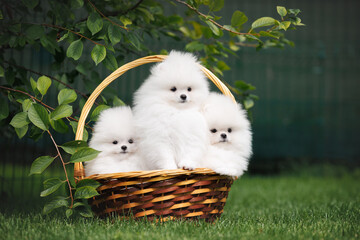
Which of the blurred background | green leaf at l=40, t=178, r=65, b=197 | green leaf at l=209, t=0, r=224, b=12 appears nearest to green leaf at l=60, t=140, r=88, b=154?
Answer: green leaf at l=40, t=178, r=65, b=197

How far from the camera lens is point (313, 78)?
616 cm

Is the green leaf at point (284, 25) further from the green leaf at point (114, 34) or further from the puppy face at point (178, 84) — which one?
the green leaf at point (114, 34)

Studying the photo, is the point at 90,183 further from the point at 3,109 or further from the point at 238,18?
the point at 238,18

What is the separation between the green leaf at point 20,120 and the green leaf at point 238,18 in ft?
4.17

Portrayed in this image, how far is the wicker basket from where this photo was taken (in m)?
1.82

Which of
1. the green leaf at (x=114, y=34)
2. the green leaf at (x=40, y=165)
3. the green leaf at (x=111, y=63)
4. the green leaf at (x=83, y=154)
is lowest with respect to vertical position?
the green leaf at (x=40, y=165)

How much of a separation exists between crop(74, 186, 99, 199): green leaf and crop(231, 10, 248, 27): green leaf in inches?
49.3

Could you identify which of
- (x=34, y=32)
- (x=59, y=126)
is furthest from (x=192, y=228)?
(x=34, y=32)

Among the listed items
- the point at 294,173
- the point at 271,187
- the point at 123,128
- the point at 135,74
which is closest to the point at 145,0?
the point at 123,128

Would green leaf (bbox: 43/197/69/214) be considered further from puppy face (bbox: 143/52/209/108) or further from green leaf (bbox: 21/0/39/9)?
green leaf (bbox: 21/0/39/9)

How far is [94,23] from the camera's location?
2.08 m

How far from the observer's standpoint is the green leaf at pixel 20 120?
1807 mm

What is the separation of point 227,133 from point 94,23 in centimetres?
94

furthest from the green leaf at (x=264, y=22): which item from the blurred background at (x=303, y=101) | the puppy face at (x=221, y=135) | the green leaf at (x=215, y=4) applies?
the blurred background at (x=303, y=101)
